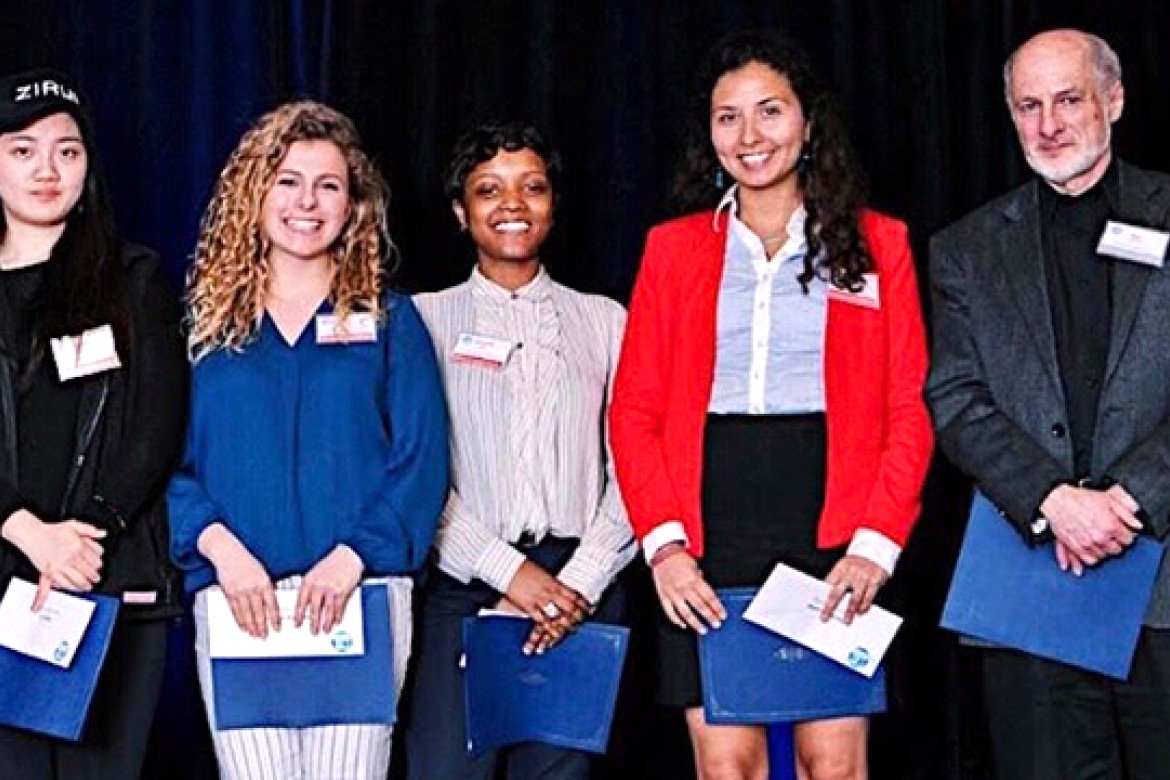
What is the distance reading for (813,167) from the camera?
126 inches

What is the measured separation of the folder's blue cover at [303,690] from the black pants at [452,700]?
30 centimetres

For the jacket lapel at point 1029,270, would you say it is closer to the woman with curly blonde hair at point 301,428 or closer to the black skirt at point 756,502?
the black skirt at point 756,502

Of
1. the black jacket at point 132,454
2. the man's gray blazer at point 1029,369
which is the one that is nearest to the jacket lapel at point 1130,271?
the man's gray blazer at point 1029,369

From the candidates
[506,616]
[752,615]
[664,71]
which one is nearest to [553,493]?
[506,616]

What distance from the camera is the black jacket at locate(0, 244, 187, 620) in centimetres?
301

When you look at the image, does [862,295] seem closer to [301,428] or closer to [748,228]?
[748,228]

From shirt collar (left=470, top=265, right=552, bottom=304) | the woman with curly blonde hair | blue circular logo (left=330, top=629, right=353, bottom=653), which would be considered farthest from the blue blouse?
shirt collar (left=470, top=265, right=552, bottom=304)

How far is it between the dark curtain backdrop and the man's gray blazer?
1064 mm

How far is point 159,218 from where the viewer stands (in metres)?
4.02

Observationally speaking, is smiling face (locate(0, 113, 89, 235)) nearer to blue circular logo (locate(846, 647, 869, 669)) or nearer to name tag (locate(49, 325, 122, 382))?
name tag (locate(49, 325, 122, 382))

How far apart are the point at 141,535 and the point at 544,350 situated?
81 cm

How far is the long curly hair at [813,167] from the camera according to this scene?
311cm

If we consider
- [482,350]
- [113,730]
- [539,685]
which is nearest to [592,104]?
[482,350]

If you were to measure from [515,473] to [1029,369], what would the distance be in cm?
94
